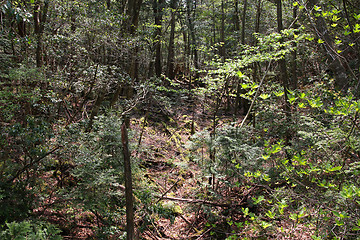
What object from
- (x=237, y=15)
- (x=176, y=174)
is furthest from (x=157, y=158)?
(x=237, y=15)

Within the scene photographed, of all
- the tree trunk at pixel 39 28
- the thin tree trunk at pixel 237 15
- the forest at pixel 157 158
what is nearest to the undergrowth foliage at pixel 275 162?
the forest at pixel 157 158

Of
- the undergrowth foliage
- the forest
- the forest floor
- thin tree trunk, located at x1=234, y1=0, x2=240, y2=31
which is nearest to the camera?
the forest

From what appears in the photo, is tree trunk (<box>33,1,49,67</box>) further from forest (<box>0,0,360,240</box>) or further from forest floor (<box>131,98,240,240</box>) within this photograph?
forest floor (<box>131,98,240,240</box>)

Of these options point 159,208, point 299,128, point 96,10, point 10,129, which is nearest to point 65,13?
point 96,10

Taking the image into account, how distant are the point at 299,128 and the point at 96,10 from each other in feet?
19.3

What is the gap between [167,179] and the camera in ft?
24.0

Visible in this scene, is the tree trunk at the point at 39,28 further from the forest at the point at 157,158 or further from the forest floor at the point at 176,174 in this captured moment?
the forest floor at the point at 176,174

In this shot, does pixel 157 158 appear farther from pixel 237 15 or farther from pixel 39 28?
pixel 237 15

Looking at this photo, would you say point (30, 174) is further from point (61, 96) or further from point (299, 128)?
point (299, 128)

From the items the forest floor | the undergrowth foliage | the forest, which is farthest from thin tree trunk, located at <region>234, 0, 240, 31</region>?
the undergrowth foliage

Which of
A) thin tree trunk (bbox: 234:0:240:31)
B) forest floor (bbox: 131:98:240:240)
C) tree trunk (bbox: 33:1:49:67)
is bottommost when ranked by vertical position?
forest floor (bbox: 131:98:240:240)

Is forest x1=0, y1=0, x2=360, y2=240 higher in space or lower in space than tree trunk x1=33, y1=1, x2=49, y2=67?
lower

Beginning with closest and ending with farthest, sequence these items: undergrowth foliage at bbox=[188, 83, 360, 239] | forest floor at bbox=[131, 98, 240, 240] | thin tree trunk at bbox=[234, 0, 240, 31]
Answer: undergrowth foliage at bbox=[188, 83, 360, 239] < forest floor at bbox=[131, 98, 240, 240] < thin tree trunk at bbox=[234, 0, 240, 31]

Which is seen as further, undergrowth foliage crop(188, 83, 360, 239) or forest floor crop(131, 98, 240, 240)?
forest floor crop(131, 98, 240, 240)
